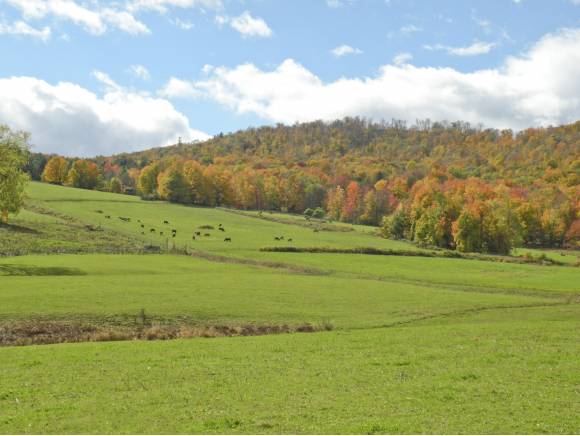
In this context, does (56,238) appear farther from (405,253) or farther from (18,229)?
(405,253)

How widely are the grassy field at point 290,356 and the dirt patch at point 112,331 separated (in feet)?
4.01

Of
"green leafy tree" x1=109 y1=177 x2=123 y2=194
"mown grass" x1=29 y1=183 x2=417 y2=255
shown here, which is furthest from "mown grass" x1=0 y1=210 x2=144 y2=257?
"green leafy tree" x1=109 y1=177 x2=123 y2=194

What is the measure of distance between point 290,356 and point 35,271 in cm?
4177

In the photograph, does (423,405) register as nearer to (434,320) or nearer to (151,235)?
(434,320)

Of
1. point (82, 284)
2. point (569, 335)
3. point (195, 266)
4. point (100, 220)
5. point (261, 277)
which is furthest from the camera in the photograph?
point (100, 220)

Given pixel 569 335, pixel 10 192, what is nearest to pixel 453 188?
pixel 10 192

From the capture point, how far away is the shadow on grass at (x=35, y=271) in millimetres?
55703

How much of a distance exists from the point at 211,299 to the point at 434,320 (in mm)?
16777

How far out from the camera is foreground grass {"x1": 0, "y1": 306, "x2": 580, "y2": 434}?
14.5m

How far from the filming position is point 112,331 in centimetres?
3247

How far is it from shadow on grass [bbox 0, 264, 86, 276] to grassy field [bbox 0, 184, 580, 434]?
19 cm

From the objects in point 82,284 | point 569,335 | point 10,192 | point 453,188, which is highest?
point 453,188

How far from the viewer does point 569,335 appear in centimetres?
2947

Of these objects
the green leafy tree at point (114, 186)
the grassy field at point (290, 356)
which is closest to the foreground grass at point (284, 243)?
the grassy field at point (290, 356)
